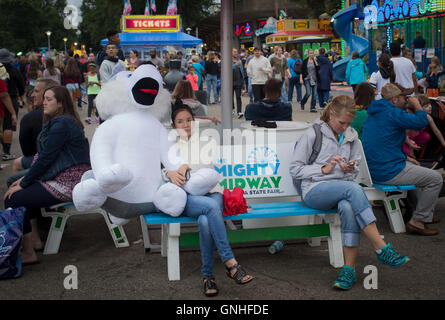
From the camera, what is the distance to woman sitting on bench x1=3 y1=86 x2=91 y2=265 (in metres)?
5.23

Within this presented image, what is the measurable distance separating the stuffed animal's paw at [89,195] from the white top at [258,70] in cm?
1158

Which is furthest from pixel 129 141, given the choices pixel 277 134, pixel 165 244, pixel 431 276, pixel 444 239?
pixel 444 239

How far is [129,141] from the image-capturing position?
15.1ft

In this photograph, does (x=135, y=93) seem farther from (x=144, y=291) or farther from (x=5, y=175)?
(x=5, y=175)

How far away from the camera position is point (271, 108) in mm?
7422

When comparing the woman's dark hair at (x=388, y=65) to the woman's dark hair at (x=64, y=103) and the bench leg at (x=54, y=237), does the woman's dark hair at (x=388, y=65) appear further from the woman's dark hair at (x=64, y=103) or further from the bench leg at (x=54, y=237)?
the bench leg at (x=54, y=237)

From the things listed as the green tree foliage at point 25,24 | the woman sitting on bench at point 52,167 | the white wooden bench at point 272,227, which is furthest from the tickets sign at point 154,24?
the green tree foliage at point 25,24

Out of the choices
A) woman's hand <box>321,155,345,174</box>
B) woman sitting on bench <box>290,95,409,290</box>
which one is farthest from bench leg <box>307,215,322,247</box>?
woman's hand <box>321,155,345,174</box>

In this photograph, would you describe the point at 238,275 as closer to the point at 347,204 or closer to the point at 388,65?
the point at 347,204

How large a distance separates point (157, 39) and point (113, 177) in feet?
124

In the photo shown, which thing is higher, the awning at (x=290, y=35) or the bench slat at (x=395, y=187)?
the awning at (x=290, y=35)

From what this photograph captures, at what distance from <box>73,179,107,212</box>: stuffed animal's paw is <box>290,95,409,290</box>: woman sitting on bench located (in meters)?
1.52

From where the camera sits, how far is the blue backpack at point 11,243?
468 cm

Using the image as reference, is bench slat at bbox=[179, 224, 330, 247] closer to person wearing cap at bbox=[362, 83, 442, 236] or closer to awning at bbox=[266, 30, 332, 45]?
person wearing cap at bbox=[362, 83, 442, 236]
